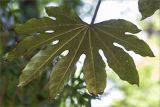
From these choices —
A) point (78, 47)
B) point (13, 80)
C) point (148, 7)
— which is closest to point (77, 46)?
point (78, 47)

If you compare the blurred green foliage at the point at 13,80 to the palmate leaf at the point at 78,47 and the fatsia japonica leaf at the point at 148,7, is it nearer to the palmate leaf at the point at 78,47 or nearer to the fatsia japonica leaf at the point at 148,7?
the palmate leaf at the point at 78,47

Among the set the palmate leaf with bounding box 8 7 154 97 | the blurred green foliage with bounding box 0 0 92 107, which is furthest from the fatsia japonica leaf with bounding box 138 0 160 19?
the blurred green foliage with bounding box 0 0 92 107

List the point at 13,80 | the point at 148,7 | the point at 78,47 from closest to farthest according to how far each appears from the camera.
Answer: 1. the point at 148,7
2. the point at 78,47
3. the point at 13,80

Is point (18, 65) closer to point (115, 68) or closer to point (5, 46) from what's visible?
point (5, 46)

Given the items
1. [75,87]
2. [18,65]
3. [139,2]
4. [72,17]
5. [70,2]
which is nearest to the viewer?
[139,2]

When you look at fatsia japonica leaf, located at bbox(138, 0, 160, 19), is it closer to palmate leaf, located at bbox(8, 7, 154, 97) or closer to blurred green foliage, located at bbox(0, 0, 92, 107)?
palmate leaf, located at bbox(8, 7, 154, 97)

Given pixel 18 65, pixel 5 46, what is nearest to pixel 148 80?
pixel 5 46

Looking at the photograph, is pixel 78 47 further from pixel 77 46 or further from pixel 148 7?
pixel 148 7
